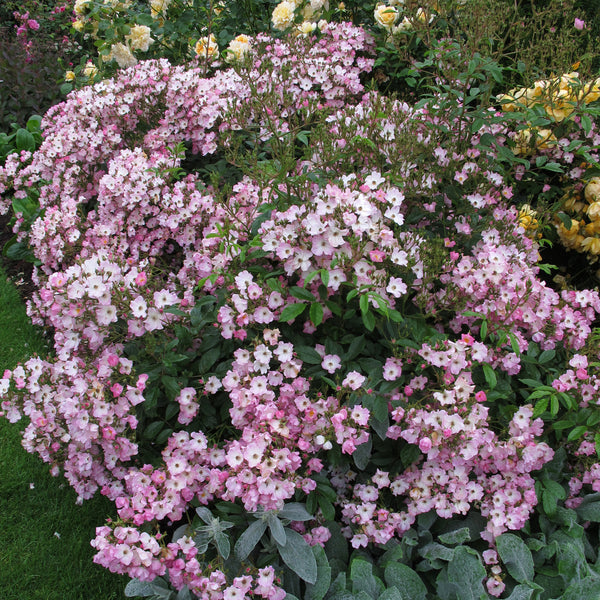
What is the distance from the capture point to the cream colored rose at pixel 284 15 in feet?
11.5

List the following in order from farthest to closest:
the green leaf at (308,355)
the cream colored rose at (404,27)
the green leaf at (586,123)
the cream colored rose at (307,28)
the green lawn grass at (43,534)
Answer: the cream colored rose at (307,28)
the cream colored rose at (404,27)
the green leaf at (586,123)
the green lawn grass at (43,534)
the green leaf at (308,355)

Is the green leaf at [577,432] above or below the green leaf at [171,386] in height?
below

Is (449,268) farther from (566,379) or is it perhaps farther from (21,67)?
(21,67)

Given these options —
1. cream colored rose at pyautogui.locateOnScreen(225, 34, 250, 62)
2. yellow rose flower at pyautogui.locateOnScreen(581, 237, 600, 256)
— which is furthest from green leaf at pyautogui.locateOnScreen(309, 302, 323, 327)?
cream colored rose at pyautogui.locateOnScreen(225, 34, 250, 62)

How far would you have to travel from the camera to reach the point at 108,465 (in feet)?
6.38

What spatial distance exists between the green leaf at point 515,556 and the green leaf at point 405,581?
0.90ft

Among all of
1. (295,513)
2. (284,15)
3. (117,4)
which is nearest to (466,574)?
(295,513)

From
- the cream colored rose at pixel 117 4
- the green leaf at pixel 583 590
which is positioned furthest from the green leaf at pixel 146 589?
the cream colored rose at pixel 117 4

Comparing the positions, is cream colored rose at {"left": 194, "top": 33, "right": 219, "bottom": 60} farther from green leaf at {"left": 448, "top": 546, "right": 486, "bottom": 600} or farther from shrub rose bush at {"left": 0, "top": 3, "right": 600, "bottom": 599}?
green leaf at {"left": 448, "top": 546, "right": 486, "bottom": 600}

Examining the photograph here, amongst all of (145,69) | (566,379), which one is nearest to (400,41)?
(145,69)

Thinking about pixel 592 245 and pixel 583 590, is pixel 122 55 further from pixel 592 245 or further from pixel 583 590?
pixel 583 590

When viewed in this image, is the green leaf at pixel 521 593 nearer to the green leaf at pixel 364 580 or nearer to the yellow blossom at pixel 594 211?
the green leaf at pixel 364 580

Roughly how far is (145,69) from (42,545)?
8.48 ft

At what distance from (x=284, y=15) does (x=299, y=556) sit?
3.11 meters
